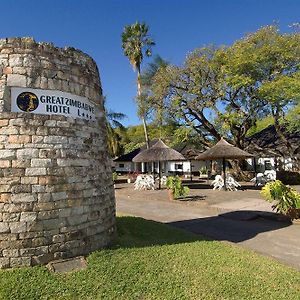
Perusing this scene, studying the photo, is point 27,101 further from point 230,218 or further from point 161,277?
point 230,218

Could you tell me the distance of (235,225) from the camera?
36.5ft

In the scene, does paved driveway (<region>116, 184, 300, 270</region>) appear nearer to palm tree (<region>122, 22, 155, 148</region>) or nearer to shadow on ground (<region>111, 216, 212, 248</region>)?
shadow on ground (<region>111, 216, 212, 248</region>)

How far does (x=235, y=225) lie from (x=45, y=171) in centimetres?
743

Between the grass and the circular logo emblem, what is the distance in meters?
3.35

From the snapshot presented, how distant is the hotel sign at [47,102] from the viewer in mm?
6605

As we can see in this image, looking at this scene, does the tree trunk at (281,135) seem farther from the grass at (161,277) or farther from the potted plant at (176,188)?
the grass at (161,277)

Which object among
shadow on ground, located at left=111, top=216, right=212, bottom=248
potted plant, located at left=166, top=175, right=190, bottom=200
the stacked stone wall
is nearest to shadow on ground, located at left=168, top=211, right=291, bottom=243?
shadow on ground, located at left=111, top=216, right=212, bottom=248

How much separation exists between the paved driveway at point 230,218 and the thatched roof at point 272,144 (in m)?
11.9

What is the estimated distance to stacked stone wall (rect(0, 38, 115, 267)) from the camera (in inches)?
247


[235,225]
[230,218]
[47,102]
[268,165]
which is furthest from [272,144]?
[47,102]

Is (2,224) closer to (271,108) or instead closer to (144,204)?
(144,204)

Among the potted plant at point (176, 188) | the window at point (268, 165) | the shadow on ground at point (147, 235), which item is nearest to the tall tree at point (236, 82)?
the window at point (268, 165)

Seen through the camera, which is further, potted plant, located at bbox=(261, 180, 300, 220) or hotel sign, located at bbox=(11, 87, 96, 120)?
potted plant, located at bbox=(261, 180, 300, 220)

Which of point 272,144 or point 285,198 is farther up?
point 272,144
